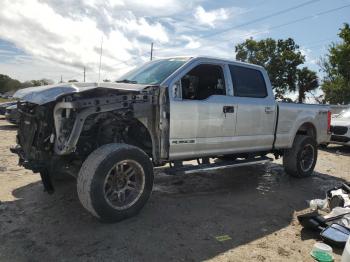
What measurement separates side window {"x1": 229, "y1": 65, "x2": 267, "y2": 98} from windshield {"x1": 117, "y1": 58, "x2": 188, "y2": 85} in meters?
1.01

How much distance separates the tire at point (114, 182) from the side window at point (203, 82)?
1433 millimetres

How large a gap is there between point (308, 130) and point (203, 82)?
10.3 ft

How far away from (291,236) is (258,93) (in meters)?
2.82

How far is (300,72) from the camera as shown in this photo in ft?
145

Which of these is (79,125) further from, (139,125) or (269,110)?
(269,110)

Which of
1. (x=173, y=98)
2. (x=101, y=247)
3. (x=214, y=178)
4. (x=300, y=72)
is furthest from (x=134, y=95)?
(x=300, y=72)

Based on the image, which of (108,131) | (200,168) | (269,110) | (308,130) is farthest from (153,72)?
(308,130)

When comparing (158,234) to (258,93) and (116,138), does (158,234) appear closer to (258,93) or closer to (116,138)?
(116,138)

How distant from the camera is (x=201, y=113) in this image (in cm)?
525

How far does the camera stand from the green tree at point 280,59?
141 ft

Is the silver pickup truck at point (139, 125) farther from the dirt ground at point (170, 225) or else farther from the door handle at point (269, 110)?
the dirt ground at point (170, 225)

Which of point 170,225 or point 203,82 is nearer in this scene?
point 170,225

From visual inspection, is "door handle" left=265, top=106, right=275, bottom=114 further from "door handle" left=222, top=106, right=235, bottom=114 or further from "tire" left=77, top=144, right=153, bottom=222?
"tire" left=77, top=144, right=153, bottom=222

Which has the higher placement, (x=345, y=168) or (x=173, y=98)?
(x=173, y=98)
